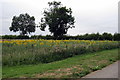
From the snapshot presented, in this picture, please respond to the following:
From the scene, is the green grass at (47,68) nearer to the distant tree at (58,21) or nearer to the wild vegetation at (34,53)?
the wild vegetation at (34,53)

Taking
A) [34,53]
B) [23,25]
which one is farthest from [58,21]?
[34,53]

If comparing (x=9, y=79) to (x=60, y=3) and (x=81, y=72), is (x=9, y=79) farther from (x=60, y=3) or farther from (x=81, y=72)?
(x=60, y=3)

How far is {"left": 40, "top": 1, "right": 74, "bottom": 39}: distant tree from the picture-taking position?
→ 51.5 meters

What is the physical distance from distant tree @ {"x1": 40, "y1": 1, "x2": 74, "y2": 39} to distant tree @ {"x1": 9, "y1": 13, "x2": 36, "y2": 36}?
58.0 feet

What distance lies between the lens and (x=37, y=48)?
42.0 ft

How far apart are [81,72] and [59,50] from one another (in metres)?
5.54

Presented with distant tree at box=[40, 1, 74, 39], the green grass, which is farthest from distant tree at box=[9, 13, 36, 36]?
the green grass

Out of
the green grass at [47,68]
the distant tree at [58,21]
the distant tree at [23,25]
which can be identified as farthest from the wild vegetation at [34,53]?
the distant tree at [23,25]

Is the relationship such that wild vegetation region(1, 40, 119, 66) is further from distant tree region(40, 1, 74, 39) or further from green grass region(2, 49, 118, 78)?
distant tree region(40, 1, 74, 39)

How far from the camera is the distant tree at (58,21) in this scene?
51.5 meters

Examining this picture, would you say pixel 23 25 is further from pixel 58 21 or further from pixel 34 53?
pixel 34 53

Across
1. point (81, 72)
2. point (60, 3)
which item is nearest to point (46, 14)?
point (60, 3)

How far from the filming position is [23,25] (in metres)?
72.6

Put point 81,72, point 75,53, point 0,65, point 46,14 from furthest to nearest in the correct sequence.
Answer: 1. point 46,14
2. point 75,53
3. point 0,65
4. point 81,72
